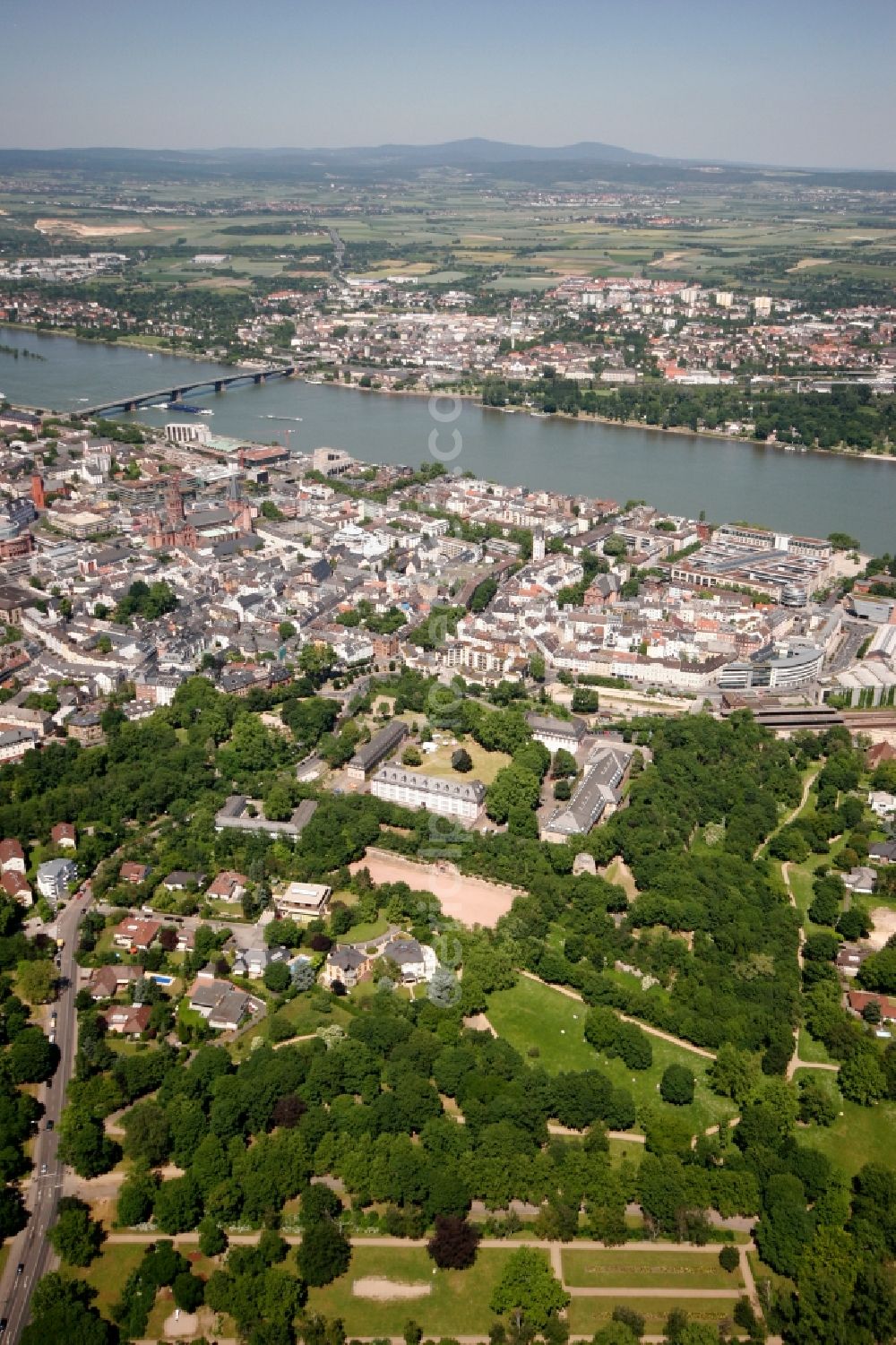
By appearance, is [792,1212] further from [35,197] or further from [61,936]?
[35,197]

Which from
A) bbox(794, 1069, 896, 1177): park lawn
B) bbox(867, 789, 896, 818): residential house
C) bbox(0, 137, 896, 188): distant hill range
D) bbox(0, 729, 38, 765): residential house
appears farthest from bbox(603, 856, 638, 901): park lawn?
bbox(0, 137, 896, 188): distant hill range

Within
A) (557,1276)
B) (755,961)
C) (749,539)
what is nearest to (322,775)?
(755,961)

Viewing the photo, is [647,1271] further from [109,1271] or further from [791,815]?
[791,815]

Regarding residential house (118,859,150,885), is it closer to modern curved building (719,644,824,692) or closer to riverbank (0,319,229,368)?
modern curved building (719,644,824,692)

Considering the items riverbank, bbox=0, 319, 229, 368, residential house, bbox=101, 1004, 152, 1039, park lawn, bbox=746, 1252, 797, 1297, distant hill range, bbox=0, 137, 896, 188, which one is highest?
distant hill range, bbox=0, 137, 896, 188

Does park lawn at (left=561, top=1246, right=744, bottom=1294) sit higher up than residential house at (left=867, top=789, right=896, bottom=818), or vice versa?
residential house at (left=867, top=789, right=896, bottom=818)

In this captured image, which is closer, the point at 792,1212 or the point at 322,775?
the point at 792,1212

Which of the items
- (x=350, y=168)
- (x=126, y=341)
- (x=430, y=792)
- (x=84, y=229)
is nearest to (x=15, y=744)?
(x=430, y=792)
